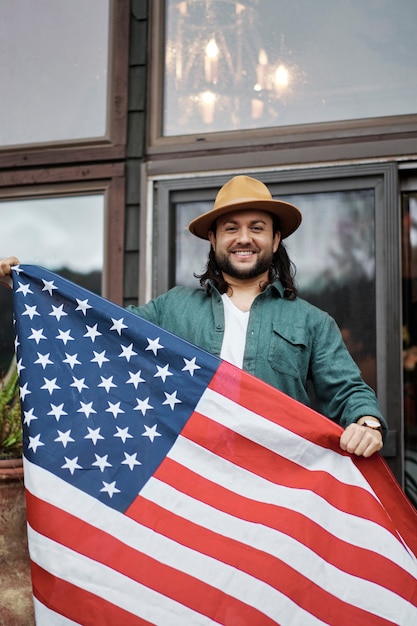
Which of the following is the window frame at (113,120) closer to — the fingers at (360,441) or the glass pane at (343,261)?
the glass pane at (343,261)

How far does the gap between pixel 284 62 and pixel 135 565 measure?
2.74m

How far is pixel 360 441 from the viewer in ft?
7.38

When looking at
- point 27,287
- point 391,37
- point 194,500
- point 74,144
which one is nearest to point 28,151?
point 74,144

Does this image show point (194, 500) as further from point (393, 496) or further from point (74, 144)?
point (74, 144)

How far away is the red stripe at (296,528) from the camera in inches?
87.3

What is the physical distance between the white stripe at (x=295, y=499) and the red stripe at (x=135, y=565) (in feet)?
1.08

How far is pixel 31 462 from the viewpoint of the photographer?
2.36 m

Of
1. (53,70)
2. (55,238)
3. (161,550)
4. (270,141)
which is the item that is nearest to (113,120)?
(53,70)

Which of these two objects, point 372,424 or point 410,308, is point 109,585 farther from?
point 410,308

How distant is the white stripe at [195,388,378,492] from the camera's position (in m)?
2.31

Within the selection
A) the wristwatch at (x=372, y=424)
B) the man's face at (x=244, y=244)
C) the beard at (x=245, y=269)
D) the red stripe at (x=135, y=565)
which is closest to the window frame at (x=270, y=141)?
the man's face at (x=244, y=244)

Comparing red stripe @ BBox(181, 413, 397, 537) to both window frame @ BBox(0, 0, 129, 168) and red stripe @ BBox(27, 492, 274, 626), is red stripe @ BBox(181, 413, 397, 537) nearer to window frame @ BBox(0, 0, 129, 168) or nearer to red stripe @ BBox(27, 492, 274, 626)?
red stripe @ BBox(27, 492, 274, 626)

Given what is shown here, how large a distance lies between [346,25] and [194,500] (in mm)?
2682

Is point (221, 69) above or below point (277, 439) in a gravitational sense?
above
